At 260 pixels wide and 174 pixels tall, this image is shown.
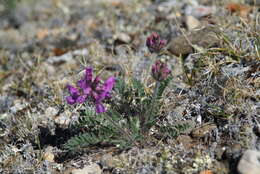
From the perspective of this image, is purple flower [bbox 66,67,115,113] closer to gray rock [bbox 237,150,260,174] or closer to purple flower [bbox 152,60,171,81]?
purple flower [bbox 152,60,171,81]

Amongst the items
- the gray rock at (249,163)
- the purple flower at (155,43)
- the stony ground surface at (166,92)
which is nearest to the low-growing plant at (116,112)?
the purple flower at (155,43)

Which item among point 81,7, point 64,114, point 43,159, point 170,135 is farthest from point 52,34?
point 170,135

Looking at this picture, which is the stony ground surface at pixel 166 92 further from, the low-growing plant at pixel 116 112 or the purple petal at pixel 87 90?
the purple petal at pixel 87 90

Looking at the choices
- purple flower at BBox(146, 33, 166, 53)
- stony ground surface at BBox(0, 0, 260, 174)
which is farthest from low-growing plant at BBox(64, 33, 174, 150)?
stony ground surface at BBox(0, 0, 260, 174)

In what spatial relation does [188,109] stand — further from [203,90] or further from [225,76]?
[225,76]

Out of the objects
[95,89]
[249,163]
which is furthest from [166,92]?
[249,163]
